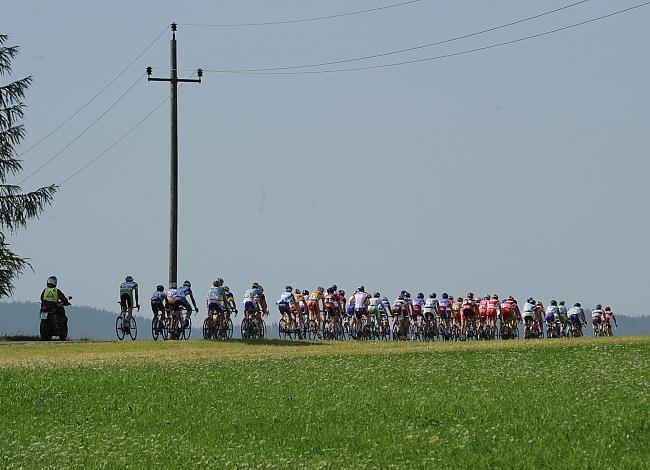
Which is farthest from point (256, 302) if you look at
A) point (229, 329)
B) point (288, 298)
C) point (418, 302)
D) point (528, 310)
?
point (528, 310)

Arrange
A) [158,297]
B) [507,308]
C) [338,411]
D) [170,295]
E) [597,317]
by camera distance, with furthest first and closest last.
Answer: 1. [597,317]
2. [507,308]
3. [158,297]
4. [170,295]
5. [338,411]

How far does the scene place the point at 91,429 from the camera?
778 inches

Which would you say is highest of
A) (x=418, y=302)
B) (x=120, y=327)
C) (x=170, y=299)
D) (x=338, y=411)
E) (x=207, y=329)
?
(x=418, y=302)

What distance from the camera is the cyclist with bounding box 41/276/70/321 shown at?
137ft

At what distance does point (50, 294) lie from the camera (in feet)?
137

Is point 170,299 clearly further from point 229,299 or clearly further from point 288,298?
point 288,298

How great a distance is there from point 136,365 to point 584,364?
10.2 metres

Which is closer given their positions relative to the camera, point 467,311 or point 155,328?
point 155,328

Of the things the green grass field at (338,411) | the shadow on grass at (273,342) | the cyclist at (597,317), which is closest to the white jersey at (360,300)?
the shadow on grass at (273,342)

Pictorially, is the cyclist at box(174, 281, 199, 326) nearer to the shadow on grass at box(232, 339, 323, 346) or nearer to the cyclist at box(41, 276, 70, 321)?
the shadow on grass at box(232, 339, 323, 346)

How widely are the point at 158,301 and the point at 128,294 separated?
1.03 m

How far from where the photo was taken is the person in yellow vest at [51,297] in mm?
41875

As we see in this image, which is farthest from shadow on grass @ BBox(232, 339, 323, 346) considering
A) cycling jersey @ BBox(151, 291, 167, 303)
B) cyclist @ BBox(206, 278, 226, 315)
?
cycling jersey @ BBox(151, 291, 167, 303)

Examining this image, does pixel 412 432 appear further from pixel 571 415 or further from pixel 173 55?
pixel 173 55
